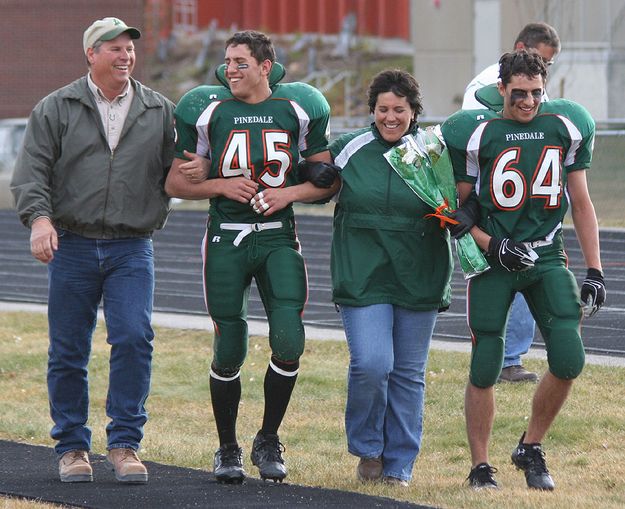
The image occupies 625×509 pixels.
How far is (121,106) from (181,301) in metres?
7.18

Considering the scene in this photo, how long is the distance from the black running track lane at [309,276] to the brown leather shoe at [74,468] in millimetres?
4512

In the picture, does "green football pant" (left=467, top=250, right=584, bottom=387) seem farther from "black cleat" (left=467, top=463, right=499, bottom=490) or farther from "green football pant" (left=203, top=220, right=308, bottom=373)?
"green football pant" (left=203, top=220, right=308, bottom=373)

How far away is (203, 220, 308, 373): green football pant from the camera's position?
20.3ft

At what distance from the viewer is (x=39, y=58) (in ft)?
119

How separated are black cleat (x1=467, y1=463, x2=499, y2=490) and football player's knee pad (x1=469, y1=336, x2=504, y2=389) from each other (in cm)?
35

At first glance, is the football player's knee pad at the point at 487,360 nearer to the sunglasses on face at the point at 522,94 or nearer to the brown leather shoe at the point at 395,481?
the brown leather shoe at the point at 395,481

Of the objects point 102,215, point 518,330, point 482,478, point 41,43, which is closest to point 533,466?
point 482,478

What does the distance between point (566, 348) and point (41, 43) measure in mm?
31659

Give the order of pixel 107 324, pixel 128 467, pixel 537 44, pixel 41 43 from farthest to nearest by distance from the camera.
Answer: pixel 41 43 < pixel 537 44 < pixel 107 324 < pixel 128 467

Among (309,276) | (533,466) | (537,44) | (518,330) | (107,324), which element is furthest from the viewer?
(309,276)

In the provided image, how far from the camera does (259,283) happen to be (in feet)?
20.8

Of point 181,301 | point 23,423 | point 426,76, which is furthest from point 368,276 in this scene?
point 426,76

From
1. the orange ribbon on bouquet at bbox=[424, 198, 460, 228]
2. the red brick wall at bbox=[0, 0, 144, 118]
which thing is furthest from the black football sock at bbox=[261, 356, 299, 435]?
the red brick wall at bbox=[0, 0, 144, 118]

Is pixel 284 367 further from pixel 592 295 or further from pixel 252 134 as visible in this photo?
pixel 592 295
